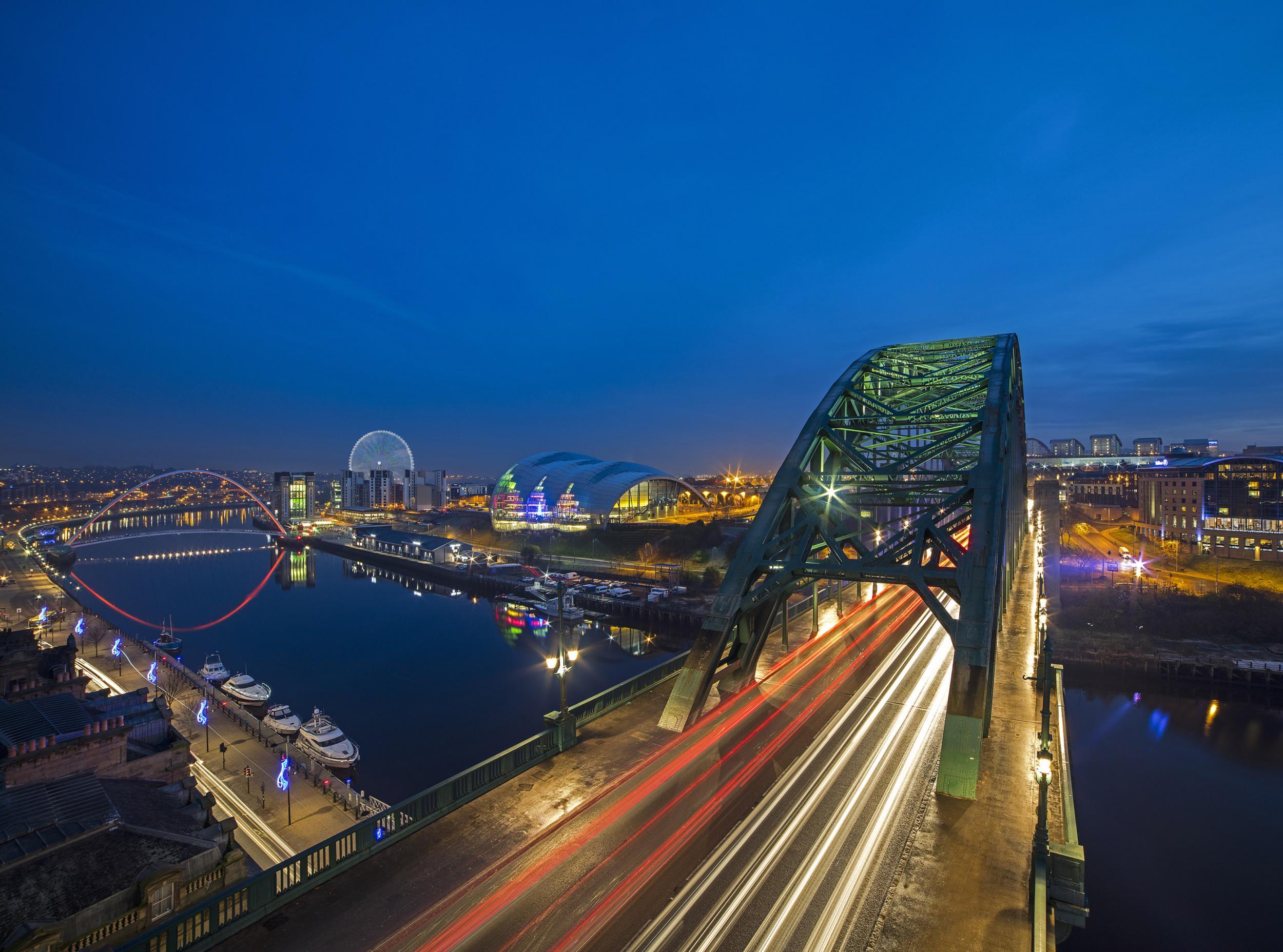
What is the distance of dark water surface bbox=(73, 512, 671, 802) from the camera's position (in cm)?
3194

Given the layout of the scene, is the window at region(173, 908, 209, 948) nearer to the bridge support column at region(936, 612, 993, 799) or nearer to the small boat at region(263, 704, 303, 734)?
the bridge support column at region(936, 612, 993, 799)

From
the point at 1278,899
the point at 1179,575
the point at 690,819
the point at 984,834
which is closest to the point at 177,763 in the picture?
the point at 690,819

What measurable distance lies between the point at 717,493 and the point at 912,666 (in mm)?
118907

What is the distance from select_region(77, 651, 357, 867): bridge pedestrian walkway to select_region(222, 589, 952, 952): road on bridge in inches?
458

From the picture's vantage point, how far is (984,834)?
1177 cm

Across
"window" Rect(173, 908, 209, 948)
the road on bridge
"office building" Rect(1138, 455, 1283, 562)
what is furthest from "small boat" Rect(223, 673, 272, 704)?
"office building" Rect(1138, 455, 1283, 562)

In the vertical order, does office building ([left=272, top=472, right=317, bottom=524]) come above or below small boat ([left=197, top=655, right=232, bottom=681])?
above

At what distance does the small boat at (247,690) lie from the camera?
121 ft

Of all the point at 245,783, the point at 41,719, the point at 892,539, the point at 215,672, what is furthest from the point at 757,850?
the point at 215,672

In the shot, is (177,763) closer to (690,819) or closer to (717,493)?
(690,819)

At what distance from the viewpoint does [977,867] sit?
10711 millimetres

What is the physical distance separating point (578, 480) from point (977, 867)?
98.8 meters

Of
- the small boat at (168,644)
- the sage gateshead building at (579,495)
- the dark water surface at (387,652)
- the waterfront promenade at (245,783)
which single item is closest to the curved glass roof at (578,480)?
the sage gateshead building at (579,495)

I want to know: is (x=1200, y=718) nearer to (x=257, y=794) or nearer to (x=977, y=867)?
(x=977, y=867)
